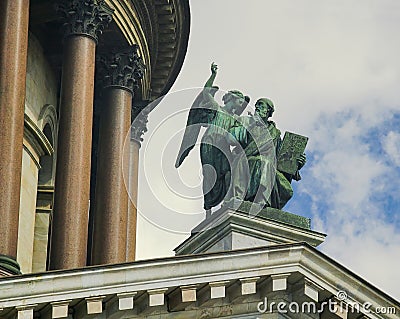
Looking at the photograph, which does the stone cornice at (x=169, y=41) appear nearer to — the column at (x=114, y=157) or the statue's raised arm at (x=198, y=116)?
the column at (x=114, y=157)

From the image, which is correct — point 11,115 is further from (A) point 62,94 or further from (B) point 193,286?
(B) point 193,286

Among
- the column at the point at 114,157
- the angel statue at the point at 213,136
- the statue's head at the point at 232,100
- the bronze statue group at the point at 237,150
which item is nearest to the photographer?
the bronze statue group at the point at 237,150

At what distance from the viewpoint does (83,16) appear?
34.8m

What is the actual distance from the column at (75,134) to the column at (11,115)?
2111 mm

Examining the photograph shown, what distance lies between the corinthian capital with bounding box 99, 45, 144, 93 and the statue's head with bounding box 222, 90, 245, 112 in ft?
21.3

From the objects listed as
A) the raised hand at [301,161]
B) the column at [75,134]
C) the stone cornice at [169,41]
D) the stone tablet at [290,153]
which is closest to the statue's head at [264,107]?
the stone tablet at [290,153]

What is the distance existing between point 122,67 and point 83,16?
3.10 metres

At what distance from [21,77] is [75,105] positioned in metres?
2.48

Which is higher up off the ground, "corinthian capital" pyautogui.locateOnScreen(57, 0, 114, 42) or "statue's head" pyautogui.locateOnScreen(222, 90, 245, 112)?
"corinthian capital" pyautogui.locateOnScreen(57, 0, 114, 42)

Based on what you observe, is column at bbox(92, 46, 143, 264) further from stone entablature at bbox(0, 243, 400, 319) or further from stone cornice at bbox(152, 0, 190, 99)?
stone entablature at bbox(0, 243, 400, 319)

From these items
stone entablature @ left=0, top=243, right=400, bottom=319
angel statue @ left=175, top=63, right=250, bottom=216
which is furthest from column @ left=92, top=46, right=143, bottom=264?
stone entablature @ left=0, top=243, right=400, bottom=319

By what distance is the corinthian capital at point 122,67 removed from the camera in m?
37.7

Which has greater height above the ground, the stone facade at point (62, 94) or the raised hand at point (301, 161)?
the stone facade at point (62, 94)

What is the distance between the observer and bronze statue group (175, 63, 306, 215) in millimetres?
29031
